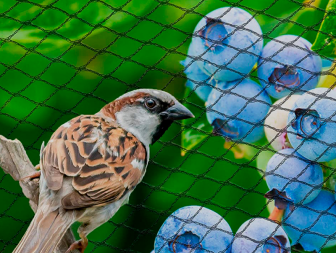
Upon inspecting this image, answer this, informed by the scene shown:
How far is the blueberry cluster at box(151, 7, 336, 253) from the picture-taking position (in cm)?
195

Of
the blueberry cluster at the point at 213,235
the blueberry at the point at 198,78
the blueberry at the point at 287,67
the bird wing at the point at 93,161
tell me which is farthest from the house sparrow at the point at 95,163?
the blueberry at the point at 287,67

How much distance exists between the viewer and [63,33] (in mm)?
2570

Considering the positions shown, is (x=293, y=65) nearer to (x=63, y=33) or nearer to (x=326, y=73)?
(x=326, y=73)

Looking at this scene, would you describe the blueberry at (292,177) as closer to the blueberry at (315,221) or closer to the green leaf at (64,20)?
the blueberry at (315,221)

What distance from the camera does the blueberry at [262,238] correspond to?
6.34 ft

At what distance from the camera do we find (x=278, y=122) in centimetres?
205

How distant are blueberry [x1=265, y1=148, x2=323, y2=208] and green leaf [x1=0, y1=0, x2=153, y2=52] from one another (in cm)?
79

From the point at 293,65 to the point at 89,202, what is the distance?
25.2 inches

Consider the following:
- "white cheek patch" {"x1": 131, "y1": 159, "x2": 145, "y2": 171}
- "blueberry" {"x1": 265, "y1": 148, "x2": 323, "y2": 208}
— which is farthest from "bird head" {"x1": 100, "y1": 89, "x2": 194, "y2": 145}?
"blueberry" {"x1": 265, "y1": 148, "x2": 323, "y2": 208}

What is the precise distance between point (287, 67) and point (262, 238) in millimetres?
453

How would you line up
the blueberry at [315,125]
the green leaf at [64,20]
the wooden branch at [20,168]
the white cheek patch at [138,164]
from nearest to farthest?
the blueberry at [315,125] < the wooden branch at [20,168] < the white cheek patch at [138,164] < the green leaf at [64,20]

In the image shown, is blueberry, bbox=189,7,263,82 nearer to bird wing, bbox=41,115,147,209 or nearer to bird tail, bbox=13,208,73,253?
bird wing, bbox=41,115,147,209

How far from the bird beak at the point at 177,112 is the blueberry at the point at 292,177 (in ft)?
1.35

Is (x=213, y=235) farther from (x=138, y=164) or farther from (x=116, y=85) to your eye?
(x=116, y=85)
